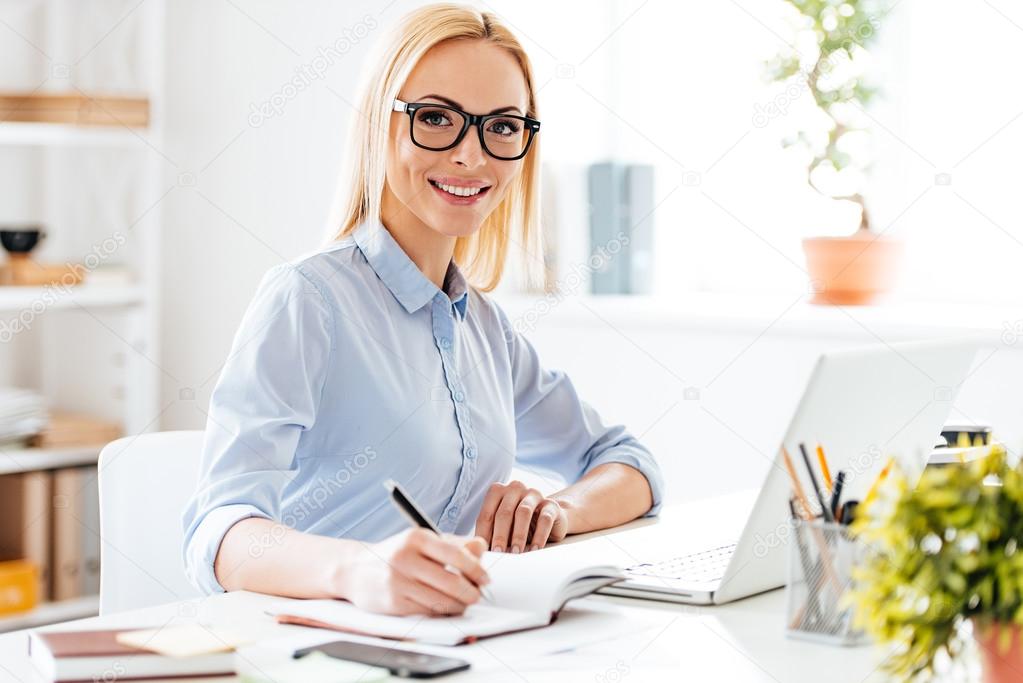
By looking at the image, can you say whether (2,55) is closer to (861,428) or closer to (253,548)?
(253,548)

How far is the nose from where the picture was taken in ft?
5.16

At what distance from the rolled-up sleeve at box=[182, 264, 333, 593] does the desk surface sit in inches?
4.1

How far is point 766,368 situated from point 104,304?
5.22ft

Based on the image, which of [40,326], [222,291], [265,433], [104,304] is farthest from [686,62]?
[265,433]

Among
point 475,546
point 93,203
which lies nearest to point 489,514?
point 475,546

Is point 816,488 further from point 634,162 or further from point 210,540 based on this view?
point 634,162

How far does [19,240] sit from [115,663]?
6.88 ft

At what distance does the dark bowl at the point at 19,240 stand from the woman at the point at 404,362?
1.46 m

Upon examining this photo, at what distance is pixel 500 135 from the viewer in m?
1.62

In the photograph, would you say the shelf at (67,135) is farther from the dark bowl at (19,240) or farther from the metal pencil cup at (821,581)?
the metal pencil cup at (821,581)

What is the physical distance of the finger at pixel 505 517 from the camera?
144 cm

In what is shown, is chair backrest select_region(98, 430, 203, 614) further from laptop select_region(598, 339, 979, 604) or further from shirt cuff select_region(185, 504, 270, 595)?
laptop select_region(598, 339, 979, 604)

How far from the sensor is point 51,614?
2.89 meters

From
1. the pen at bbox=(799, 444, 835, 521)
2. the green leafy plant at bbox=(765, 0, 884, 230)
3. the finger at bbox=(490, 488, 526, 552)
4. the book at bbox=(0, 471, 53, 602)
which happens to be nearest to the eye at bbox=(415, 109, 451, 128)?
the finger at bbox=(490, 488, 526, 552)
